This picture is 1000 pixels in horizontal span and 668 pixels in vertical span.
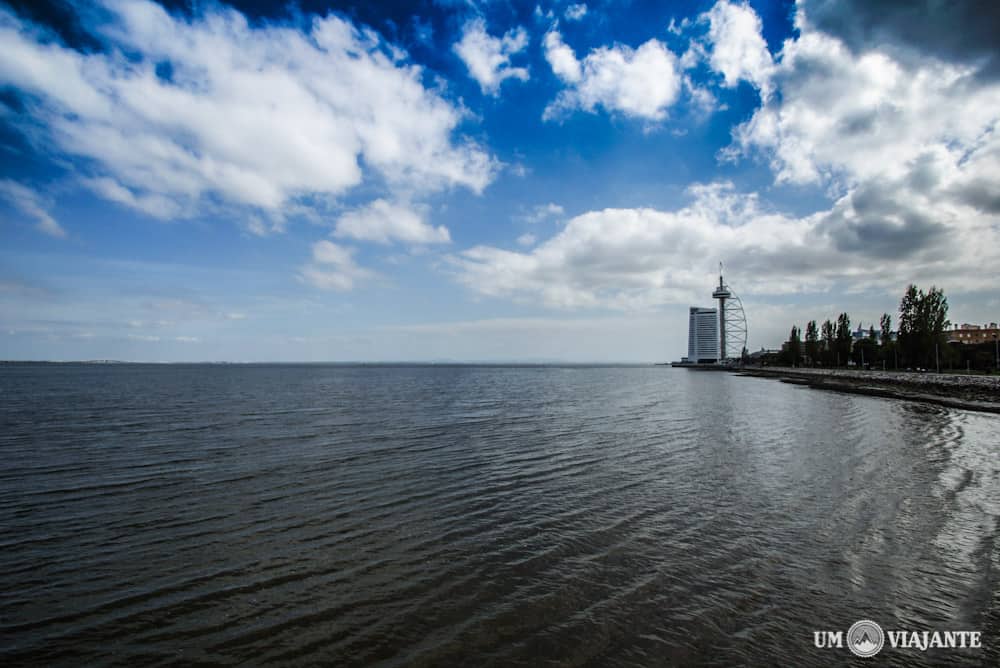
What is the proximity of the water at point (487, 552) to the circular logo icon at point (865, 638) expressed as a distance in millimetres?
155

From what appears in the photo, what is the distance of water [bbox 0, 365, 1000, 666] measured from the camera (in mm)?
6699

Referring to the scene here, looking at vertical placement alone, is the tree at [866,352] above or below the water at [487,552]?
above

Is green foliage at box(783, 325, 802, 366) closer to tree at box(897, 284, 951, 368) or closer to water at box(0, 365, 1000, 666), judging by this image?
tree at box(897, 284, 951, 368)

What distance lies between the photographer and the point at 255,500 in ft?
44.9

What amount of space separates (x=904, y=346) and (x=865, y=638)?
11912 cm

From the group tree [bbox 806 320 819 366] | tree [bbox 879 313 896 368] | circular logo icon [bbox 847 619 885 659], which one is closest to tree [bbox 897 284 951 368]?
tree [bbox 879 313 896 368]

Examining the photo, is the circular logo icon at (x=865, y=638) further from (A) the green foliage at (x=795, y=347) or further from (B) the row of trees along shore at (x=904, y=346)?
(A) the green foliage at (x=795, y=347)

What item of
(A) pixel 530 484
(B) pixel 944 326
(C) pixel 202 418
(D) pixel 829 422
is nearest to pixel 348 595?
(A) pixel 530 484

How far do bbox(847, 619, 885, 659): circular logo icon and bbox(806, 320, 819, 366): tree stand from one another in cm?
17630

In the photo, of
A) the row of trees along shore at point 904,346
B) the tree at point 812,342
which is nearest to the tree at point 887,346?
the row of trees along shore at point 904,346

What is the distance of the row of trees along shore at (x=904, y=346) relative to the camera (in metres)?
89.2

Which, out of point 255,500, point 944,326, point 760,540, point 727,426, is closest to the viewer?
point 760,540

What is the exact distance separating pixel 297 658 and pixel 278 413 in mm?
33872

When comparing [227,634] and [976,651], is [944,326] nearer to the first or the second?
[976,651]
